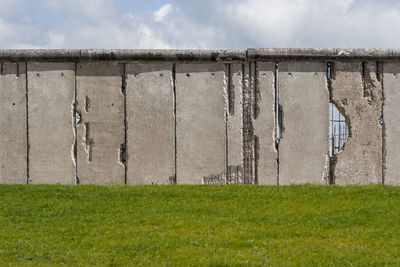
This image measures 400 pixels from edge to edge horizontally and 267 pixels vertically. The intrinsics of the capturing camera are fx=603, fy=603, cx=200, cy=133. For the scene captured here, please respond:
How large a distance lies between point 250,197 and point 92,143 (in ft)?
9.01

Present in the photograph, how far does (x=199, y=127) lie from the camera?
30.2ft

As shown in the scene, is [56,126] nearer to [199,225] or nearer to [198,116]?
[198,116]

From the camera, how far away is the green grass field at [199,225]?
552cm

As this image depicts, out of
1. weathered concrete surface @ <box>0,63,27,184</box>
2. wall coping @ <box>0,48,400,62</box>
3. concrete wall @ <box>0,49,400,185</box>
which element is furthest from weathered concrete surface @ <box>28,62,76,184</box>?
wall coping @ <box>0,48,400,62</box>

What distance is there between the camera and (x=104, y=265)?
5.33 m

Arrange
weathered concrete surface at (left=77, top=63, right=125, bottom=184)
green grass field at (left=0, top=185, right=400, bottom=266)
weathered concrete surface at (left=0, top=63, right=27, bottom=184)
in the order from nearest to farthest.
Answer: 1. green grass field at (left=0, top=185, right=400, bottom=266)
2. weathered concrete surface at (left=77, top=63, right=125, bottom=184)
3. weathered concrete surface at (left=0, top=63, right=27, bottom=184)

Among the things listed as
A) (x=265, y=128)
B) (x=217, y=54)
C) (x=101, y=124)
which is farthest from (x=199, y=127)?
(x=101, y=124)

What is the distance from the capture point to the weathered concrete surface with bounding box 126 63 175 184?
364 inches

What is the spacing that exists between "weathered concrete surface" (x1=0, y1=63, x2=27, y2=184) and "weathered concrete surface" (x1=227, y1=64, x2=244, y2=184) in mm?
3196

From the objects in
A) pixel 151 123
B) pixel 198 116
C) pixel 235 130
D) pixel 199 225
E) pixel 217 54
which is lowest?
pixel 199 225

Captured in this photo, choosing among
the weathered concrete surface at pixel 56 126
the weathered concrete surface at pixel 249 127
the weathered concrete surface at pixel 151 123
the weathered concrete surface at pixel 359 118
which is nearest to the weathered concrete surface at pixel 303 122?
the weathered concrete surface at pixel 359 118

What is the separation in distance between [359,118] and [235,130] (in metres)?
1.95

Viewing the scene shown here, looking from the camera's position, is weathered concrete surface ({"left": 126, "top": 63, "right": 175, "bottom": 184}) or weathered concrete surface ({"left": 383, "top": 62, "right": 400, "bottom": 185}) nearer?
weathered concrete surface ({"left": 126, "top": 63, "right": 175, "bottom": 184})

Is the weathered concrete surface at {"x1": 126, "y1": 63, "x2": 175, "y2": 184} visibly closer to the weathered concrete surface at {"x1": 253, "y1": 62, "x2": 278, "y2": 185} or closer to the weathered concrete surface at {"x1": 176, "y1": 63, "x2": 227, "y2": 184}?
the weathered concrete surface at {"x1": 176, "y1": 63, "x2": 227, "y2": 184}
